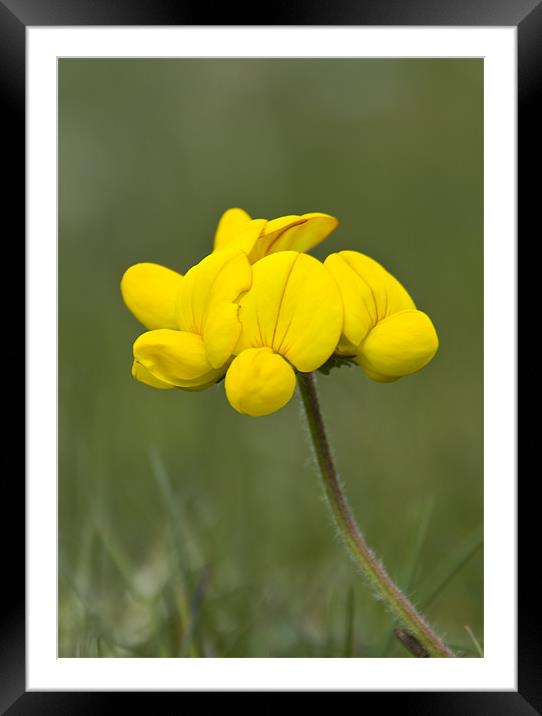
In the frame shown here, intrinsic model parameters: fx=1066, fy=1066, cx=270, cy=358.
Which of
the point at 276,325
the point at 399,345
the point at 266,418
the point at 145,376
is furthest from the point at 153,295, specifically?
the point at 266,418

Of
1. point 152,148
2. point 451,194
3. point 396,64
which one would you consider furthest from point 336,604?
point 396,64

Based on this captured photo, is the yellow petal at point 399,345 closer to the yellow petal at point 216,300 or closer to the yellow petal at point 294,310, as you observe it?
the yellow petal at point 294,310

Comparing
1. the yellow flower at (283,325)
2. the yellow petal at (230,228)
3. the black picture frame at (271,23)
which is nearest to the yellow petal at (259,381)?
the yellow flower at (283,325)

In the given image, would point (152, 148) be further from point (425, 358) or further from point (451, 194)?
point (425, 358)

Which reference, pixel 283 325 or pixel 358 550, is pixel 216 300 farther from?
pixel 358 550

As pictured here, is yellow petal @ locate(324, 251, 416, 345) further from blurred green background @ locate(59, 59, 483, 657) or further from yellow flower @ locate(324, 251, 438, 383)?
blurred green background @ locate(59, 59, 483, 657)

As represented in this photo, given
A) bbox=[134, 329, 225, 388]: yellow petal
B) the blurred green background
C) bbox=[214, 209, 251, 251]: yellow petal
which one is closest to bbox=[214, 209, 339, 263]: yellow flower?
bbox=[214, 209, 251, 251]: yellow petal
